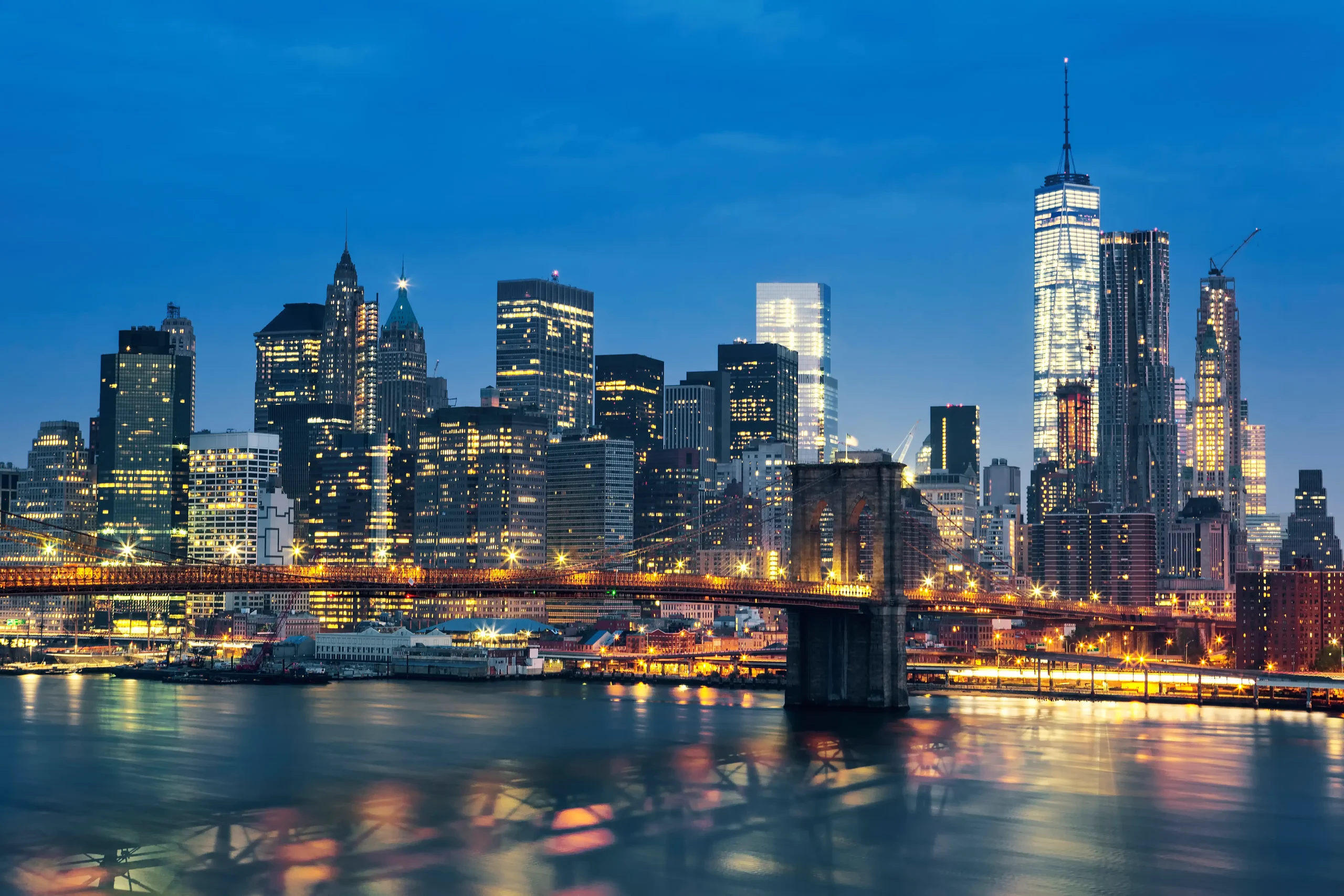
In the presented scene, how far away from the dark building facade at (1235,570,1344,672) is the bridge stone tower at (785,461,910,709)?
59.7 metres

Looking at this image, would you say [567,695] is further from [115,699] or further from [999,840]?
[999,840]

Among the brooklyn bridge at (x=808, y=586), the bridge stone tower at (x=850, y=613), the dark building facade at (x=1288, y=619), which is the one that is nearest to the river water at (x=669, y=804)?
Answer: the bridge stone tower at (x=850, y=613)

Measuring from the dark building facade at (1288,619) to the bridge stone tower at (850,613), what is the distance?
196 feet

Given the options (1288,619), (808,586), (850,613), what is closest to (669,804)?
(808,586)

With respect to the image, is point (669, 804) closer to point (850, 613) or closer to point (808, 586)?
point (808, 586)

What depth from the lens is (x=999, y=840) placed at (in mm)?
46906

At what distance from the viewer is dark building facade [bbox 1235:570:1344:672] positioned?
13512 centimetres

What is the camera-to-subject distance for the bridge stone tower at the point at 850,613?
270 feet

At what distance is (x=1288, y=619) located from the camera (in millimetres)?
137500

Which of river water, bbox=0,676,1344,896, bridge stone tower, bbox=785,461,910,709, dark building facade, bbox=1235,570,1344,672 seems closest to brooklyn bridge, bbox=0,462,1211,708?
bridge stone tower, bbox=785,461,910,709

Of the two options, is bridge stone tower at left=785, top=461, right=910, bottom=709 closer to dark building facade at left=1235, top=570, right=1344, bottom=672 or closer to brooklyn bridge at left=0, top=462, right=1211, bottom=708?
brooklyn bridge at left=0, top=462, right=1211, bottom=708

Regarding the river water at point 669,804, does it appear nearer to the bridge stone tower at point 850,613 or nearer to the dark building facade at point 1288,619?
the bridge stone tower at point 850,613

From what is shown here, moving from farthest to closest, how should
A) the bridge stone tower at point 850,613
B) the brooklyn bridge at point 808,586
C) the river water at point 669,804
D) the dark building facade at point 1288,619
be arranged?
the dark building facade at point 1288,619
the bridge stone tower at point 850,613
the brooklyn bridge at point 808,586
the river water at point 669,804

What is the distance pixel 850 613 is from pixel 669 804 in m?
33.0
